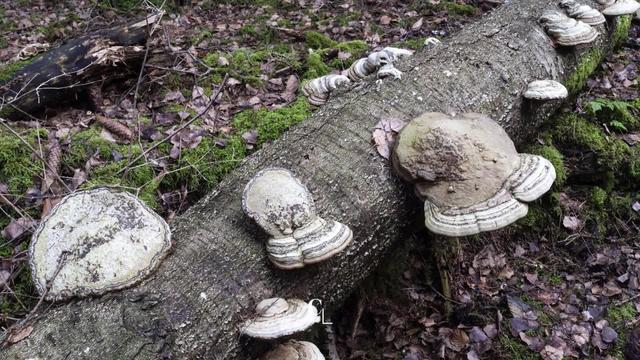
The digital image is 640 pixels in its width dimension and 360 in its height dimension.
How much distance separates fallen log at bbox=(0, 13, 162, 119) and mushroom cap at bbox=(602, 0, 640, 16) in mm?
6143

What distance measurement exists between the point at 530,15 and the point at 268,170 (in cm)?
410

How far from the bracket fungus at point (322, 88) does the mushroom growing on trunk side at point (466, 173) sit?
4.20 feet

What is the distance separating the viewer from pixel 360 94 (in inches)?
173

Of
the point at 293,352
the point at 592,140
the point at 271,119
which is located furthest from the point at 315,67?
the point at 293,352

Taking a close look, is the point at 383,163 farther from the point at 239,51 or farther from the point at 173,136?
the point at 239,51

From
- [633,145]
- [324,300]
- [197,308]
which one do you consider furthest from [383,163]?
[633,145]

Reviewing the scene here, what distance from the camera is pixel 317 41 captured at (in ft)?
27.5

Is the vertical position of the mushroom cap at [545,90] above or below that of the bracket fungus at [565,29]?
below

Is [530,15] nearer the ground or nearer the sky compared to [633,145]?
nearer the sky

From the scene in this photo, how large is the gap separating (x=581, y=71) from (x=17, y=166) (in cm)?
668

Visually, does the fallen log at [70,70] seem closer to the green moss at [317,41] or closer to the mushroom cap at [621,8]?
the green moss at [317,41]

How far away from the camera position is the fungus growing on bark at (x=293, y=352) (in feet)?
10.2

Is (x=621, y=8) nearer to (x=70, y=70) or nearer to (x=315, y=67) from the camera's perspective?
(x=315, y=67)

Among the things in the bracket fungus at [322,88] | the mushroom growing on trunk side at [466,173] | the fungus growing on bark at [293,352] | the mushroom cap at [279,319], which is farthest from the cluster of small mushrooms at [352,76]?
the fungus growing on bark at [293,352]
